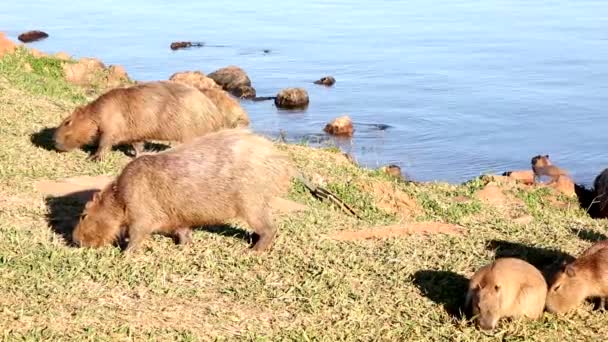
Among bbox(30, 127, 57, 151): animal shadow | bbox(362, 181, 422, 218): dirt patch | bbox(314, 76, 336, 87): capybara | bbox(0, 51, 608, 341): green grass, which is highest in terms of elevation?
bbox(30, 127, 57, 151): animal shadow

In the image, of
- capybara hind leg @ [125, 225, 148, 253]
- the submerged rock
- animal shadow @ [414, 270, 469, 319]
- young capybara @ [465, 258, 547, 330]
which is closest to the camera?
Answer: young capybara @ [465, 258, 547, 330]

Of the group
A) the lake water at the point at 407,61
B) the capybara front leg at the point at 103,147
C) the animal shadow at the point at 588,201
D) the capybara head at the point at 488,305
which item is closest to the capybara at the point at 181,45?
the lake water at the point at 407,61

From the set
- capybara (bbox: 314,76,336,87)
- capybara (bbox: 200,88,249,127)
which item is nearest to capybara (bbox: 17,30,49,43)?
capybara (bbox: 314,76,336,87)

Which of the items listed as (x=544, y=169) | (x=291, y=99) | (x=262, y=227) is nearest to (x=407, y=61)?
(x=291, y=99)

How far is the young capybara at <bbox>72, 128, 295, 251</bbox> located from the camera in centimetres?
642

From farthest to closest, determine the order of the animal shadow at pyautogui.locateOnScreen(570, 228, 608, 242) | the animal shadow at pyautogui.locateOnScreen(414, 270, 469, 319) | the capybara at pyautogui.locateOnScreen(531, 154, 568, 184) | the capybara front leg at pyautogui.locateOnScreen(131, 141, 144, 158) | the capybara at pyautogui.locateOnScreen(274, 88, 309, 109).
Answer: the capybara at pyautogui.locateOnScreen(274, 88, 309, 109) < the capybara at pyautogui.locateOnScreen(531, 154, 568, 184) < the capybara front leg at pyautogui.locateOnScreen(131, 141, 144, 158) < the animal shadow at pyautogui.locateOnScreen(570, 228, 608, 242) < the animal shadow at pyautogui.locateOnScreen(414, 270, 469, 319)

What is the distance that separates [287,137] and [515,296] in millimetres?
11523

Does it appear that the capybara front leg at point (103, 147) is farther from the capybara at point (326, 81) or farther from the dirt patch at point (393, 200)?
the capybara at point (326, 81)

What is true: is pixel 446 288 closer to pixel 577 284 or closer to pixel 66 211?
pixel 577 284

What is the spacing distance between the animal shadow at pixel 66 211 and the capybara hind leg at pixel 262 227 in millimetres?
1293

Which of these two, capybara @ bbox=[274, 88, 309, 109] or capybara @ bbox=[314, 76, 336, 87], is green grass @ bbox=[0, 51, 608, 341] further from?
capybara @ bbox=[314, 76, 336, 87]

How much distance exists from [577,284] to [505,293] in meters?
0.67

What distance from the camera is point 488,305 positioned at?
18.1ft

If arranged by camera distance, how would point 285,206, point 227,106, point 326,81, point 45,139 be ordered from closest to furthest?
point 285,206 < point 45,139 < point 227,106 < point 326,81
